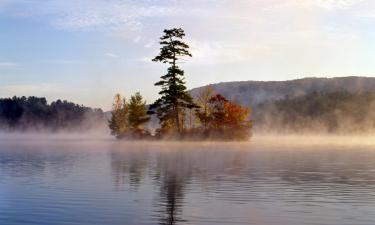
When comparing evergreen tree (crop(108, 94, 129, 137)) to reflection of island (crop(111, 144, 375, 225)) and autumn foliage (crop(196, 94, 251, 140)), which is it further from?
reflection of island (crop(111, 144, 375, 225))

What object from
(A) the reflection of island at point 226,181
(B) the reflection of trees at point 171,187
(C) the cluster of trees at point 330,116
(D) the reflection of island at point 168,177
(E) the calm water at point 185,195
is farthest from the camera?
(C) the cluster of trees at point 330,116

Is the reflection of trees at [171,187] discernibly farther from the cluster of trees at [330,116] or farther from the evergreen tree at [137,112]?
the cluster of trees at [330,116]

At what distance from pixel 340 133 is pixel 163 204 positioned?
155m

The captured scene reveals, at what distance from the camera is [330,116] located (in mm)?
180875

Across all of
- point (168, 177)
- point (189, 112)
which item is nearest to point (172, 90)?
point (189, 112)

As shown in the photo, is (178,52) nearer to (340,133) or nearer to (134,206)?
(134,206)

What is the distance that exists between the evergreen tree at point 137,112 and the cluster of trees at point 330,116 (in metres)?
85.2

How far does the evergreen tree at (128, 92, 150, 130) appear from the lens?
4190 inches

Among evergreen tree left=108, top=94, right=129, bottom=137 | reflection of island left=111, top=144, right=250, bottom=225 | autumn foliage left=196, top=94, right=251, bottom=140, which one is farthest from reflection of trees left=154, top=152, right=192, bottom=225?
evergreen tree left=108, top=94, right=129, bottom=137

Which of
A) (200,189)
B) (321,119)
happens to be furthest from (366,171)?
(321,119)

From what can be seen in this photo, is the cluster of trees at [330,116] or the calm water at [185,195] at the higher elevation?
the cluster of trees at [330,116]

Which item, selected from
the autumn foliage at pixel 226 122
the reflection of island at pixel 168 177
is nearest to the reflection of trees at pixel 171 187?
the reflection of island at pixel 168 177

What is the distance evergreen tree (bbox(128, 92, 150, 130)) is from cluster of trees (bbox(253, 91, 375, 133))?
85.2m

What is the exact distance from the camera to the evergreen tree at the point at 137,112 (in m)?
106
